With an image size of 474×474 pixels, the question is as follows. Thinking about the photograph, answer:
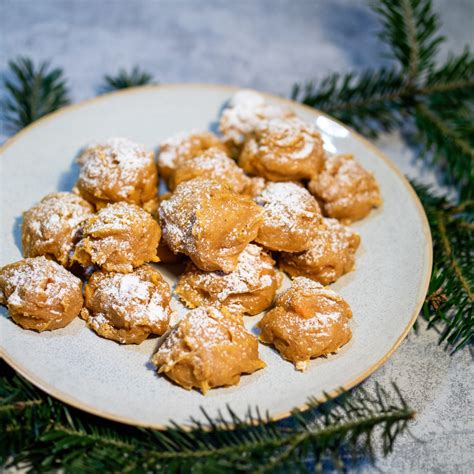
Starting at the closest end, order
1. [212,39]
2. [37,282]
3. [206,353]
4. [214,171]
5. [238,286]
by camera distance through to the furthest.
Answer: [206,353]
[37,282]
[238,286]
[214,171]
[212,39]

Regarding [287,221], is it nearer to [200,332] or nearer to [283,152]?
[283,152]

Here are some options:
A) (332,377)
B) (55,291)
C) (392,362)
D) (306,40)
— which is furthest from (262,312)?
(306,40)

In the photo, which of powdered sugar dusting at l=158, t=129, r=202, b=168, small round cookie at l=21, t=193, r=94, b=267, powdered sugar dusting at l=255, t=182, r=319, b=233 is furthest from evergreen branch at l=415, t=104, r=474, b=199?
small round cookie at l=21, t=193, r=94, b=267

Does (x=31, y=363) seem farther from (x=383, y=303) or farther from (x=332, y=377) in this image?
(x=383, y=303)

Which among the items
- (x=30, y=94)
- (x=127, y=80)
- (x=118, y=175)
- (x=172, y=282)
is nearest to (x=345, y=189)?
(x=172, y=282)

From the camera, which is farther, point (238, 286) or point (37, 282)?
point (238, 286)

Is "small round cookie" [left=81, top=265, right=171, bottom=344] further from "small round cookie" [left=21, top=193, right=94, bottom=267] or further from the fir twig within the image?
the fir twig
